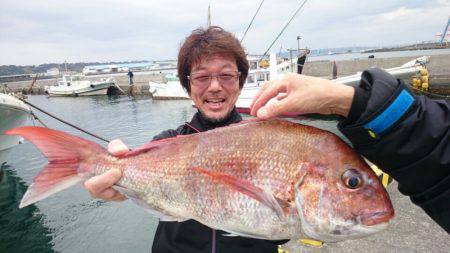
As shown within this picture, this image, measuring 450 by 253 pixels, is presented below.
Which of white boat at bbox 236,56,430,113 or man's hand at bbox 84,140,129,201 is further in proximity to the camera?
white boat at bbox 236,56,430,113

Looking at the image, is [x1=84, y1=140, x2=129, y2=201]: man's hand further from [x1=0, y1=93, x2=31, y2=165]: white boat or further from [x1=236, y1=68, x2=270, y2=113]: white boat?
[x1=236, y1=68, x2=270, y2=113]: white boat

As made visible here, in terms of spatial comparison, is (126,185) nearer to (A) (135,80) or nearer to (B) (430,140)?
(B) (430,140)

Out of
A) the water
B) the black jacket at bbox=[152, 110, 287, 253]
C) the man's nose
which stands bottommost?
the water

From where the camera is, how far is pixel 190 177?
197cm

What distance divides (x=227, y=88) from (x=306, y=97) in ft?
4.27

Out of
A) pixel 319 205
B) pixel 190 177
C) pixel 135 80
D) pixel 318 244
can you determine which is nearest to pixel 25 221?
pixel 318 244

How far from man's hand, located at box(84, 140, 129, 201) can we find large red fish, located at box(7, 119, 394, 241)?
2.0 inches

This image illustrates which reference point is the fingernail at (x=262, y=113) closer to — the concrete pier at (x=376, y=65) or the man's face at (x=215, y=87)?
the man's face at (x=215, y=87)

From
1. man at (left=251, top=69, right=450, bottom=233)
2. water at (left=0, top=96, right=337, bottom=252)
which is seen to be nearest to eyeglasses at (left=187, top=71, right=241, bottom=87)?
man at (left=251, top=69, right=450, bottom=233)

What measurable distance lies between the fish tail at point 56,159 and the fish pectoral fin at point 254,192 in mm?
1006

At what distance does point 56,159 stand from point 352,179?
1.94 m

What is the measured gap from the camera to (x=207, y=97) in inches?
110

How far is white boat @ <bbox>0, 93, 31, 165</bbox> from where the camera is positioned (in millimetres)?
10297

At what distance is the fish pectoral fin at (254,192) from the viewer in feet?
5.35
